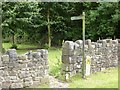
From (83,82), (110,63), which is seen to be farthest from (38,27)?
(83,82)

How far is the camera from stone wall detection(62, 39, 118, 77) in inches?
406

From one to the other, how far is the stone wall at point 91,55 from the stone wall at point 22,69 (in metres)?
1.20

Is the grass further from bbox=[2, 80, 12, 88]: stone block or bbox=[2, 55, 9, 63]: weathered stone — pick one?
bbox=[2, 55, 9, 63]: weathered stone

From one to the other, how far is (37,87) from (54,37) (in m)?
14.3

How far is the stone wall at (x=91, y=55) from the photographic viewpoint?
406 inches

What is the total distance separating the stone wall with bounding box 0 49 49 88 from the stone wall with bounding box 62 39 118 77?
1.20 m

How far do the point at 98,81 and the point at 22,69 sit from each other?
8.59ft

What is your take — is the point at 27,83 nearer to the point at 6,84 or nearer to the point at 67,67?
the point at 6,84

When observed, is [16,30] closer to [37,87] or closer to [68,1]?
[68,1]

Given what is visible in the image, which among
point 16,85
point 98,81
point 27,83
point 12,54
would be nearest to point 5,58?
point 12,54

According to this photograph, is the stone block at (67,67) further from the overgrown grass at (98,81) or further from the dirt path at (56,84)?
the dirt path at (56,84)

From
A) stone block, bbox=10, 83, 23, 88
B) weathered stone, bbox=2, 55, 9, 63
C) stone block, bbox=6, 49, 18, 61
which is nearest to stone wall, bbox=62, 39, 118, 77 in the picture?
stone block, bbox=10, 83, 23, 88

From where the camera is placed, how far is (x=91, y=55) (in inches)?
453

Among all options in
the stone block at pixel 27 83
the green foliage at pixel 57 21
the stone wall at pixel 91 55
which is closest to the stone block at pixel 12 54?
the stone block at pixel 27 83
